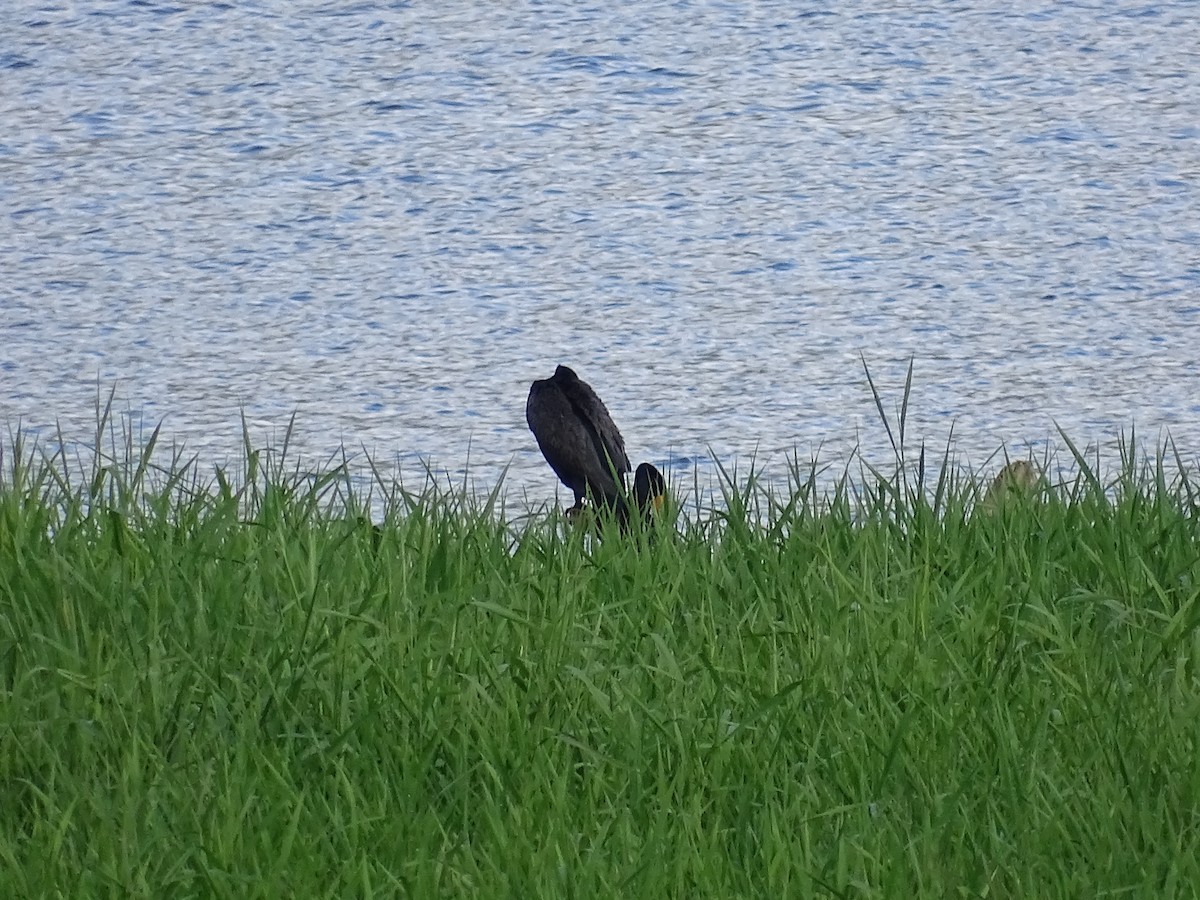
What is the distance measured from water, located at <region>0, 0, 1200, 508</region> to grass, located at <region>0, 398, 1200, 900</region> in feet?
2.63

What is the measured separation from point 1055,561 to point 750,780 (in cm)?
88

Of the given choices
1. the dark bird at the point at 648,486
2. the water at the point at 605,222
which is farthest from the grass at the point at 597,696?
the water at the point at 605,222

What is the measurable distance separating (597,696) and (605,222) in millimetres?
2576

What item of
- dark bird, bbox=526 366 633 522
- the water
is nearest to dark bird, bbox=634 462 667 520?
dark bird, bbox=526 366 633 522

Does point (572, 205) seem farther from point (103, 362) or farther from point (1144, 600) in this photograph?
point (1144, 600)

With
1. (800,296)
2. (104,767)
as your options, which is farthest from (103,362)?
(104,767)

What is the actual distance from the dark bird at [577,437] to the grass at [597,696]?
0.92ft

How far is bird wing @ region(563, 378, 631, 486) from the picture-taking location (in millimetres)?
3426

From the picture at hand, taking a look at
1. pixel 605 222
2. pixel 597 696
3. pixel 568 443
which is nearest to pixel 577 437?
pixel 568 443

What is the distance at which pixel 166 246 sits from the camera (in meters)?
4.84

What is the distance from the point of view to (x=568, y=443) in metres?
3.42

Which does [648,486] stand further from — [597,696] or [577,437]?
[597,696]

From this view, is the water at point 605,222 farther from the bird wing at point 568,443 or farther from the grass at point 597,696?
the grass at point 597,696

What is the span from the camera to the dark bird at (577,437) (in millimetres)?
3387
